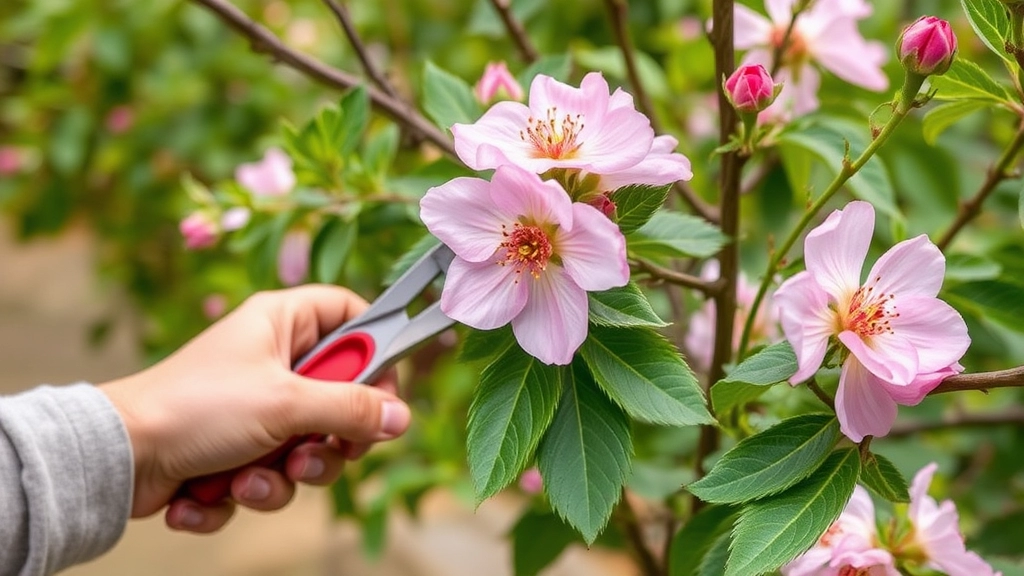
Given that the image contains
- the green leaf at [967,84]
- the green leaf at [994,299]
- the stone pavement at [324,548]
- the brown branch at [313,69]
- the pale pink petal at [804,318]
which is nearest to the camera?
the pale pink petal at [804,318]

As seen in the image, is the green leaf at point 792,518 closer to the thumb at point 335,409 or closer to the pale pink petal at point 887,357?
the pale pink petal at point 887,357

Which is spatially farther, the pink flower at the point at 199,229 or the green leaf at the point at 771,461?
the pink flower at the point at 199,229

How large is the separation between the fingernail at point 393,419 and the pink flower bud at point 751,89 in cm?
30

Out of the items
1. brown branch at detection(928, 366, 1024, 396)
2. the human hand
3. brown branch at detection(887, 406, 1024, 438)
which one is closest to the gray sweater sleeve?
the human hand

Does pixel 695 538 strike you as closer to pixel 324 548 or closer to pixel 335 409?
pixel 335 409

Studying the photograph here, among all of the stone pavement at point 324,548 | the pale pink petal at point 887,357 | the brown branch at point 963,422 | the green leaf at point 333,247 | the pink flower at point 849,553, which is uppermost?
the pale pink petal at point 887,357

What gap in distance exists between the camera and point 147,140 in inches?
57.1

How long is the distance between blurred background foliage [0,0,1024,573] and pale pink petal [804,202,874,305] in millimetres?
120

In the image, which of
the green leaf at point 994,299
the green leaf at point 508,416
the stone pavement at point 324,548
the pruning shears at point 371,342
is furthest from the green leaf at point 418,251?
the stone pavement at point 324,548

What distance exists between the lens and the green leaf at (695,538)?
20.9 inches

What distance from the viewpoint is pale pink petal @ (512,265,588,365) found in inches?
16.6

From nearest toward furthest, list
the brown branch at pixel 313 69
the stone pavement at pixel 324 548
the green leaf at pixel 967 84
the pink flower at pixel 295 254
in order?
the green leaf at pixel 967 84, the brown branch at pixel 313 69, the pink flower at pixel 295 254, the stone pavement at pixel 324 548

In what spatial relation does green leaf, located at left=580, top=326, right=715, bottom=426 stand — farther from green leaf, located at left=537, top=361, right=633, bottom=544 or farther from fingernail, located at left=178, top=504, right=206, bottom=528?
fingernail, located at left=178, top=504, right=206, bottom=528

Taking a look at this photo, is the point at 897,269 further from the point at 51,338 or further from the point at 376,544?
the point at 51,338
